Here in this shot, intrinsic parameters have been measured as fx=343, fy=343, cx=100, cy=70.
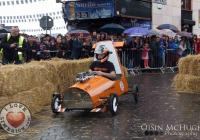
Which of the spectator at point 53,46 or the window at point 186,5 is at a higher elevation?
the window at point 186,5

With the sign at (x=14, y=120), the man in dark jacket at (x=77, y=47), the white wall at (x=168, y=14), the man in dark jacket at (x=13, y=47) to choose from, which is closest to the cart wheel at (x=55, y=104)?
the sign at (x=14, y=120)

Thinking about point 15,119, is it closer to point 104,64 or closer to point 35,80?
point 35,80

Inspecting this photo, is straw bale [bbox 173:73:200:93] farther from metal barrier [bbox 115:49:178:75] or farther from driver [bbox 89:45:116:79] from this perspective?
metal barrier [bbox 115:49:178:75]

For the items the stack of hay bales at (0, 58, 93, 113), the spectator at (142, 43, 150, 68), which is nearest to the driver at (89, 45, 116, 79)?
the stack of hay bales at (0, 58, 93, 113)

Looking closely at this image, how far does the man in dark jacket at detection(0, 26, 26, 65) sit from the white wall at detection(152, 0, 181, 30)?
1686 cm

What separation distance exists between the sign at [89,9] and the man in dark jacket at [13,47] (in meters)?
12.0

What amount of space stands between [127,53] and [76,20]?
683cm

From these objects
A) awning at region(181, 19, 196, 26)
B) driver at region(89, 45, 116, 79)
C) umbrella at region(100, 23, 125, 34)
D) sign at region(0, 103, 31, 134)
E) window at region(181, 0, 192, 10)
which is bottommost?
sign at region(0, 103, 31, 134)

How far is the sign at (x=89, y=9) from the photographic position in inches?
829

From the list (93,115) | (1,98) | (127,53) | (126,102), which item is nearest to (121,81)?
(126,102)

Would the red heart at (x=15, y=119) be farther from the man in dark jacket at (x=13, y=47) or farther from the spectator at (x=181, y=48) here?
the spectator at (x=181, y=48)

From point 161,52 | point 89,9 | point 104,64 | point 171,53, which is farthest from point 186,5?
point 104,64

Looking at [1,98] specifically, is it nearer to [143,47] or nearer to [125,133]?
[125,133]

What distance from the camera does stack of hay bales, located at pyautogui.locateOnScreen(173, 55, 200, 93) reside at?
10.4 m
